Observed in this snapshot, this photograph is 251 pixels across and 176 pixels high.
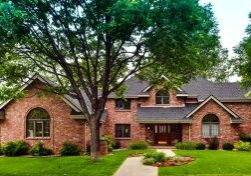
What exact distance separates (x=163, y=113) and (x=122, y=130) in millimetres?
4453

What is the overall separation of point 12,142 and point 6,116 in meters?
2.64

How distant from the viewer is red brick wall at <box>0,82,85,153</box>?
35719 millimetres

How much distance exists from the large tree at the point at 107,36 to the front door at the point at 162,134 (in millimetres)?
12877

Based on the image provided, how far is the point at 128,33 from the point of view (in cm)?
2273

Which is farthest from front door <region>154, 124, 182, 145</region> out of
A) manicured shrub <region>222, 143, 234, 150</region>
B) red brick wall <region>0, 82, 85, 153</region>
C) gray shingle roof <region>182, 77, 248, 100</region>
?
red brick wall <region>0, 82, 85, 153</region>

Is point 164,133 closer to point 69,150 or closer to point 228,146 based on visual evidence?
point 228,146

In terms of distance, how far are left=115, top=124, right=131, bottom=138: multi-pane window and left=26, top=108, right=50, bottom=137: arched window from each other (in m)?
9.63

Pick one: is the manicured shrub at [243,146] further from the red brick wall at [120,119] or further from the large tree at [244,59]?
the large tree at [244,59]

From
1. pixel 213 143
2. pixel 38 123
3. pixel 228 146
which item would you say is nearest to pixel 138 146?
pixel 213 143

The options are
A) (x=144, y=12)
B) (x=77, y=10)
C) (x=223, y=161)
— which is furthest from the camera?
(x=223, y=161)

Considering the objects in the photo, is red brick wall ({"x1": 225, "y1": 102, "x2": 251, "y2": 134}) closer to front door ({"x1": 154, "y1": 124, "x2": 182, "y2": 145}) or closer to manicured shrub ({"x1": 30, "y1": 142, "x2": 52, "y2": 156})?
front door ({"x1": 154, "y1": 124, "x2": 182, "y2": 145})

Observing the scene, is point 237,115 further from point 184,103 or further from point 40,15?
point 40,15

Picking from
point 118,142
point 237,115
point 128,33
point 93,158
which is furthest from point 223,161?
point 118,142

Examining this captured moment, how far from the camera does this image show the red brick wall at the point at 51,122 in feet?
117
